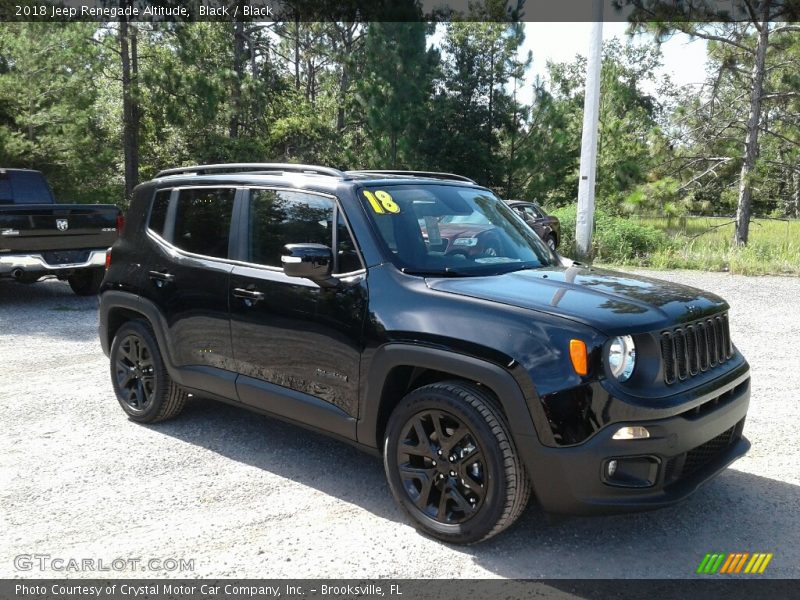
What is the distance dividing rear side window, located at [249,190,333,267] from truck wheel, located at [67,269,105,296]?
311 inches

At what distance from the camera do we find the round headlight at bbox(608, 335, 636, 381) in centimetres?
318

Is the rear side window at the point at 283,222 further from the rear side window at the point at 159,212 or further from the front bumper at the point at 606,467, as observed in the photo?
the front bumper at the point at 606,467

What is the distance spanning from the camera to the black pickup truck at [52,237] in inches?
380

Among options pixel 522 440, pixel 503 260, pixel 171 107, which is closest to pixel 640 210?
pixel 171 107

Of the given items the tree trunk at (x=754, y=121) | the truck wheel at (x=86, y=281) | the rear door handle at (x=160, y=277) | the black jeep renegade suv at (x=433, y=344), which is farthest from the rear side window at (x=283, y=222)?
the tree trunk at (x=754, y=121)

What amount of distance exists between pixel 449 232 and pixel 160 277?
6.89ft

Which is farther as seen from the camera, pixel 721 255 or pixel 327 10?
pixel 327 10

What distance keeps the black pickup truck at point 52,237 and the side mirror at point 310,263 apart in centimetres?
732

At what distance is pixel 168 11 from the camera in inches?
862

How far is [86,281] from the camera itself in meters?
11.6

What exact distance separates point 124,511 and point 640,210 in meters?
17.6

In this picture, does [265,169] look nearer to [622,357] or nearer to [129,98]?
[622,357]

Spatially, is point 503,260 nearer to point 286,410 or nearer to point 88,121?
point 286,410
